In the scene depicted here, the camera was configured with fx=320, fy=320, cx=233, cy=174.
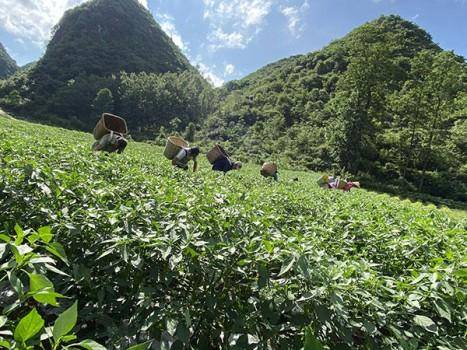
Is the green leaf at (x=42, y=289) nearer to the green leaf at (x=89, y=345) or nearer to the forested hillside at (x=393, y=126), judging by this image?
the green leaf at (x=89, y=345)

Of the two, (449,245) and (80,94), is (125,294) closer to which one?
(449,245)

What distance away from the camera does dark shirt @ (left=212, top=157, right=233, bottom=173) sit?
9337 mm

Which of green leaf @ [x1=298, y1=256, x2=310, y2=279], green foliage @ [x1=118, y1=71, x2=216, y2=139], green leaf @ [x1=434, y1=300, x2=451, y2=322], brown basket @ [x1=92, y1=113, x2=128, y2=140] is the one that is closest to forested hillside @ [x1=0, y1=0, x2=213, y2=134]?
green foliage @ [x1=118, y1=71, x2=216, y2=139]

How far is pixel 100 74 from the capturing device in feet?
274

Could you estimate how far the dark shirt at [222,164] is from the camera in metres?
9.34

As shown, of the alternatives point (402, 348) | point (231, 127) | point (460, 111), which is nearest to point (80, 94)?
point (231, 127)

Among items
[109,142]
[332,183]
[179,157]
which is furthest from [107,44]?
[109,142]

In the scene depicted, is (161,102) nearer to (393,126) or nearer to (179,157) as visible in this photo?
(393,126)

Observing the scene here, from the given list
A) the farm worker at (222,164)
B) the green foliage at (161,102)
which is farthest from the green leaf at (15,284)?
the green foliage at (161,102)

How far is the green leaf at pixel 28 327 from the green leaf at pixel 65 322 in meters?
0.05

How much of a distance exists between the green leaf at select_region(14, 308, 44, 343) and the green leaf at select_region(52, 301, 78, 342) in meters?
0.05

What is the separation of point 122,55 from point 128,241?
349 ft

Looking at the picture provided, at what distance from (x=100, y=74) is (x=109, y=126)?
281ft

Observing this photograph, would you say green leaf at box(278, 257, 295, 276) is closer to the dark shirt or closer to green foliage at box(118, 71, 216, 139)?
the dark shirt
